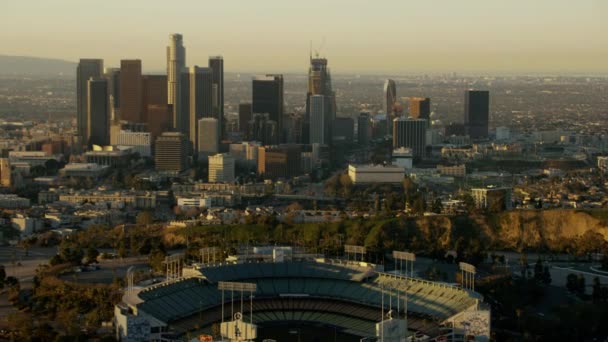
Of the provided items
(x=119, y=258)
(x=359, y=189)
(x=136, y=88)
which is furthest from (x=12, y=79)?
(x=119, y=258)

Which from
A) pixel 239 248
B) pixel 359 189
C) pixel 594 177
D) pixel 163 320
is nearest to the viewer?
pixel 163 320

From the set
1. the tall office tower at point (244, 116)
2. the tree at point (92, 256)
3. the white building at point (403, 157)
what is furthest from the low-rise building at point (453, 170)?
the tree at point (92, 256)

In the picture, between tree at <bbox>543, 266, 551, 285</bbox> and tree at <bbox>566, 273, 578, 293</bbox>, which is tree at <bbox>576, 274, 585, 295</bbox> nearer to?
tree at <bbox>566, 273, 578, 293</bbox>

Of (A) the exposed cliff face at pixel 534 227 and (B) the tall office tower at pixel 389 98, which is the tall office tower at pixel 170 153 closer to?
(A) the exposed cliff face at pixel 534 227

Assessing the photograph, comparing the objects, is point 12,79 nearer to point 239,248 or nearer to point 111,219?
point 111,219

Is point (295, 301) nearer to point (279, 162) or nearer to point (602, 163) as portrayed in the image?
point (279, 162)

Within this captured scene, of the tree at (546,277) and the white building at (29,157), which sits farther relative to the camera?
the white building at (29,157)

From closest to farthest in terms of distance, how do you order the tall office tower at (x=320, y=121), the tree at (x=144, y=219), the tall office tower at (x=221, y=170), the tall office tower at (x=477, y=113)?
the tree at (x=144, y=219)
the tall office tower at (x=221, y=170)
the tall office tower at (x=320, y=121)
the tall office tower at (x=477, y=113)

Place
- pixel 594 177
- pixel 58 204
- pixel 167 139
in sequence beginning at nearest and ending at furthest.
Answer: pixel 58 204
pixel 594 177
pixel 167 139
